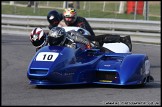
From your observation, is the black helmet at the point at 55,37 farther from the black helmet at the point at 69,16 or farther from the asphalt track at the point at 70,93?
the black helmet at the point at 69,16

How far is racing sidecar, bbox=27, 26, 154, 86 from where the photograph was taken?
10281mm

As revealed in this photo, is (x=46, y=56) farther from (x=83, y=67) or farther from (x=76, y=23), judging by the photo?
(x=76, y=23)

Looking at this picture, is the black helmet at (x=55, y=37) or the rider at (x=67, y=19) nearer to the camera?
the black helmet at (x=55, y=37)

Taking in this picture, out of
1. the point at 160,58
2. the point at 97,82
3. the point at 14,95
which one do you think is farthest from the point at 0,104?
the point at 160,58

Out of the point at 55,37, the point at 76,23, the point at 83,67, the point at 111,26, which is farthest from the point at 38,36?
the point at 111,26

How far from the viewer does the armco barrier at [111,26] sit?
21.0 m

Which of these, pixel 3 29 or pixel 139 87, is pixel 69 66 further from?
pixel 3 29

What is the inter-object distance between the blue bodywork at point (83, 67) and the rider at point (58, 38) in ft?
0.63

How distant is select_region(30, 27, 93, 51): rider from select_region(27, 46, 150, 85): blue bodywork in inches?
7.6

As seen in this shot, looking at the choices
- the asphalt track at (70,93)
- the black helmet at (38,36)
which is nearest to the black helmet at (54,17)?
the black helmet at (38,36)

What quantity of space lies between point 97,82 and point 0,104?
2713 millimetres

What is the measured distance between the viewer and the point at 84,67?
10664 millimetres

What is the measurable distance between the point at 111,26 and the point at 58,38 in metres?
11.8

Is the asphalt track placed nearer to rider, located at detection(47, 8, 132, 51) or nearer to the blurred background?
rider, located at detection(47, 8, 132, 51)
